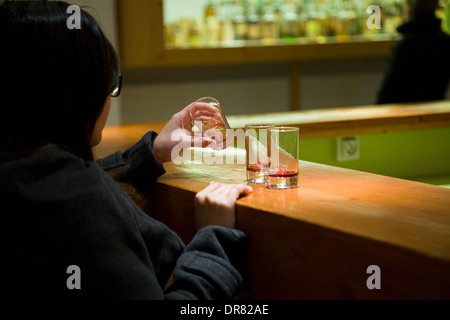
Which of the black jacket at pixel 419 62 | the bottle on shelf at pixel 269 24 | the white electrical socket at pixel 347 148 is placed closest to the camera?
the white electrical socket at pixel 347 148

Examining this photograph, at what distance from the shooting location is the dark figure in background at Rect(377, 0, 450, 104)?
3.62 m

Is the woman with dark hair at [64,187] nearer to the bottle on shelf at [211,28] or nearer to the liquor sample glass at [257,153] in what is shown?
the liquor sample glass at [257,153]

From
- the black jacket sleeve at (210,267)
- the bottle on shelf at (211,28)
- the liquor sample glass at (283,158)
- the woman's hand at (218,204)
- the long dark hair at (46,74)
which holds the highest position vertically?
the bottle on shelf at (211,28)

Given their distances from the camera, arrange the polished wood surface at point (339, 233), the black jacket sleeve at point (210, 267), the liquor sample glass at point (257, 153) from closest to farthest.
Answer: the polished wood surface at point (339, 233), the black jacket sleeve at point (210, 267), the liquor sample glass at point (257, 153)

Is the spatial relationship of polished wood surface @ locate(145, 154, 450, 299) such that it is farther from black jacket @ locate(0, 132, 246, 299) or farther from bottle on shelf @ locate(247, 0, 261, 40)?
bottle on shelf @ locate(247, 0, 261, 40)

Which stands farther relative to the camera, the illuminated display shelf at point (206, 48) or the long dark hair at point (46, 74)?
the illuminated display shelf at point (206, 48)

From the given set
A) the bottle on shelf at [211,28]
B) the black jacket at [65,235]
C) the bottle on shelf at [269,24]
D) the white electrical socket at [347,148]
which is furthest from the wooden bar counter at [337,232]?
the bottle on shelf at [269,24]

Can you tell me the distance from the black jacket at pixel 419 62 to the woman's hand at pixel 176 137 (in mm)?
2427

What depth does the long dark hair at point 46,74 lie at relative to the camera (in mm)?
995

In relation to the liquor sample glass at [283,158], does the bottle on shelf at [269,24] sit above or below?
above

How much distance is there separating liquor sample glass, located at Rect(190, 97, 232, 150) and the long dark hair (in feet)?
1.46

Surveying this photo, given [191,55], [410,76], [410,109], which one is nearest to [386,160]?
[410,109]
